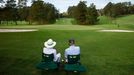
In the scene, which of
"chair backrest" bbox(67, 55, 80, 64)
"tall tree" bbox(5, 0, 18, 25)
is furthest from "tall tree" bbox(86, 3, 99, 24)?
"chair backrest" bbox(67, 55, 80, 64)

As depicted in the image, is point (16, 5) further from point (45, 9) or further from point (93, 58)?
point (93, 58)

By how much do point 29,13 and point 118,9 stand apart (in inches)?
1534

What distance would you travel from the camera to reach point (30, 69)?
10.7 metres

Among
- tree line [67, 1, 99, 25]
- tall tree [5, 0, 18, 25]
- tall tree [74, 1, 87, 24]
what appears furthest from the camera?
tall tree [5, 0, 18, 25]

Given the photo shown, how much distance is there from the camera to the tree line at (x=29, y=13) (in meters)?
89.2

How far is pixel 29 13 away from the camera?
93.0 meters

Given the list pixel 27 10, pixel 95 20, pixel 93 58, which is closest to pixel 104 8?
pixel 95 20

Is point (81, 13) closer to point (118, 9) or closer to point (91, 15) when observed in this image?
point (91, 15)

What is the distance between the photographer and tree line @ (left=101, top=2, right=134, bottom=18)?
107 m

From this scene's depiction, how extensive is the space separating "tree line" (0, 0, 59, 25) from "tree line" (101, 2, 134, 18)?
26859mm

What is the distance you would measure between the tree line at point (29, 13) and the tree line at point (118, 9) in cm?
2686

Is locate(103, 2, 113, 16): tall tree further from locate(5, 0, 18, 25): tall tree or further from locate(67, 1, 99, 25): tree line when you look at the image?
locate(5, 0, 18, 25): tall tree

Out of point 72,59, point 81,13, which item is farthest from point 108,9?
point 72,59

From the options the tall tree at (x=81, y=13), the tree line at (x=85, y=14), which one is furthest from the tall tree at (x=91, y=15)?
the tall tree at (x=81, y=13)
